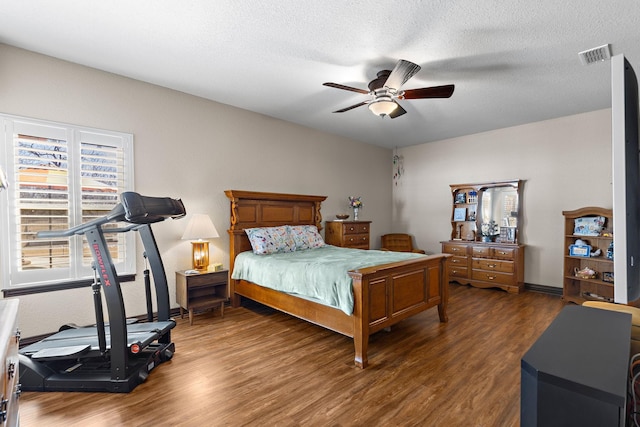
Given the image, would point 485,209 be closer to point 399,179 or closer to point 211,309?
point 399,179

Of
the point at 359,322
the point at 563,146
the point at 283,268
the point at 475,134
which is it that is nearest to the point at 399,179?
the point at 475,134

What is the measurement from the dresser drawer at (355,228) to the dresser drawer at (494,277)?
198cm

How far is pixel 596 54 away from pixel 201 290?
4.84m

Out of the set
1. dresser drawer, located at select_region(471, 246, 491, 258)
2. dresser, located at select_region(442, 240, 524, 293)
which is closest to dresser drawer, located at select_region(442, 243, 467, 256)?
dresser, located at select_region(442, 240, 524, 293)

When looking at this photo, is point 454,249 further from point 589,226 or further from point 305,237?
point 305,237

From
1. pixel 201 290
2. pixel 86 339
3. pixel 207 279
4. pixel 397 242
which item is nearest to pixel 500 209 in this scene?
pixel 397 242

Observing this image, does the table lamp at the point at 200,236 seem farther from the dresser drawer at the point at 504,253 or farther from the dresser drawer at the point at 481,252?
the dresser drawer at the point at 504,253

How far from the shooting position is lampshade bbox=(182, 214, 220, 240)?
3675mm

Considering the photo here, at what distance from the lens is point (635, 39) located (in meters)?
2.65

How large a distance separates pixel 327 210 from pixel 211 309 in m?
2.64

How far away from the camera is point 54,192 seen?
3.04 meters

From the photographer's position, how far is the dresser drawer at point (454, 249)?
5.50 metres

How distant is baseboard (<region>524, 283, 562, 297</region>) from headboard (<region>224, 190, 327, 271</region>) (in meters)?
3.60

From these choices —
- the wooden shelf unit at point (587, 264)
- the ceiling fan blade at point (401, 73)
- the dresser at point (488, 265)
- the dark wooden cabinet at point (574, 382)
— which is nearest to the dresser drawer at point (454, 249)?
the dresser at point (488, 265)
